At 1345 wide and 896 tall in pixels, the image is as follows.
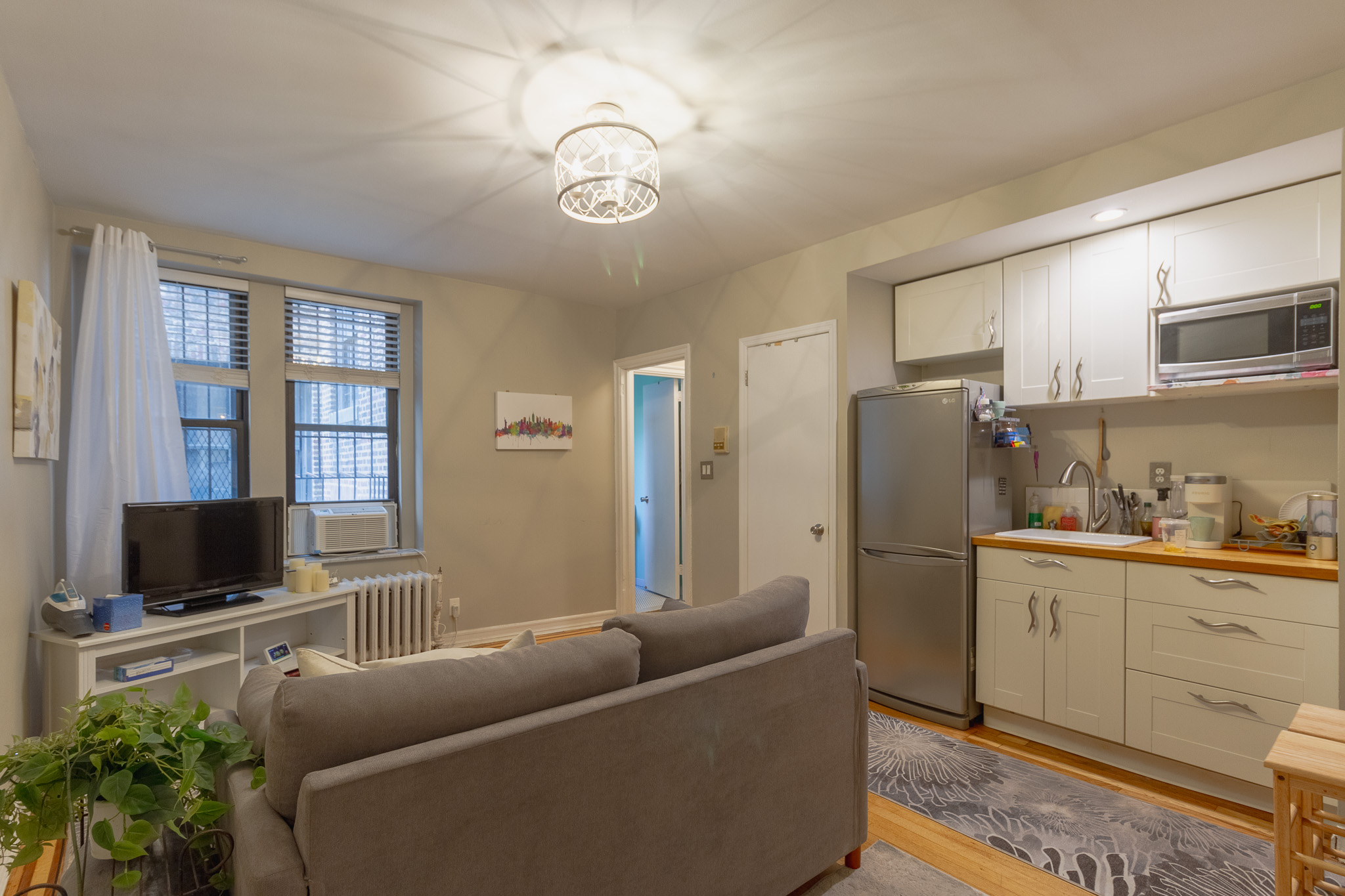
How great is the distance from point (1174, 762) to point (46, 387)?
483cm

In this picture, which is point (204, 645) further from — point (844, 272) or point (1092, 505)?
point (1092, 505)

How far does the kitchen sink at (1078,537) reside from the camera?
9.57 feet

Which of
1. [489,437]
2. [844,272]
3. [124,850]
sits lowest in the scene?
[124,850]

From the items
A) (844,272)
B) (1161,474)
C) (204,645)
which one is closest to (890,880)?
(1161,474)

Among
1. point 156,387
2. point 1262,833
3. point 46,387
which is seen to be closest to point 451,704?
point 46,387

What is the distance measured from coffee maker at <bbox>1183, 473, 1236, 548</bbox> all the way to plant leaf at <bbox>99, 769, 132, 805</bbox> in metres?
3.56

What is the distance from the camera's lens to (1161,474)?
309 cm

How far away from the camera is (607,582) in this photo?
538 centimetres

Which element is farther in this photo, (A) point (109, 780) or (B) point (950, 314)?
(B) point (950, 314)

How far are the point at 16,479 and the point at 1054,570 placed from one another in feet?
13.7

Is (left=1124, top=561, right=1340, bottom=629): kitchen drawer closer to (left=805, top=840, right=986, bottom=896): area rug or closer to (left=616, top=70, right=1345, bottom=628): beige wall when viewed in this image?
(left=616, top=70, right=1345, bottom=628): beige wall

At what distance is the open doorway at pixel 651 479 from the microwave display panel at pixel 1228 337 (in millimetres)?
2868

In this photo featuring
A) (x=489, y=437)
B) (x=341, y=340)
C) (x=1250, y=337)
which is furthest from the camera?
(x=489, y=437)

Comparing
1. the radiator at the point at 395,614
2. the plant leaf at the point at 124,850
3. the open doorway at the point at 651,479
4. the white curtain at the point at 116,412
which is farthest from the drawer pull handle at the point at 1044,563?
the white curtain at the point at 116,412
